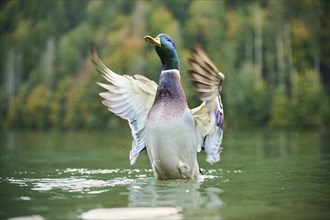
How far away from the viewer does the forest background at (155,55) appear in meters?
39.5

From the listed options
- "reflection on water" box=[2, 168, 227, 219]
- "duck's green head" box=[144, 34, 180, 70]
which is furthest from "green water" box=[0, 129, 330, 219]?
"duck's green head" box=[144, 34, 180, 70]

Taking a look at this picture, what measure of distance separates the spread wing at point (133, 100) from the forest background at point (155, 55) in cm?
2668

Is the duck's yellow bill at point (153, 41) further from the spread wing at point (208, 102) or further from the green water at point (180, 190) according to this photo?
the green water at point (180, 190)

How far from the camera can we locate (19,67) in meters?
49.7

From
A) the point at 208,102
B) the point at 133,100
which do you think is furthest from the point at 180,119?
the point at 133,100

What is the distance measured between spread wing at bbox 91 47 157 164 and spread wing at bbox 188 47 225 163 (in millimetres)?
892

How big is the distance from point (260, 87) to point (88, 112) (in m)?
10.6

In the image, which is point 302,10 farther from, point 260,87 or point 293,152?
point 293,152

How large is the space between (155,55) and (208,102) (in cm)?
3441

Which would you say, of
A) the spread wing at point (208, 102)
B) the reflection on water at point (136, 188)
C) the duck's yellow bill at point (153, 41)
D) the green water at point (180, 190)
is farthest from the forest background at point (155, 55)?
the duck's yellow bill at point (153, 41)

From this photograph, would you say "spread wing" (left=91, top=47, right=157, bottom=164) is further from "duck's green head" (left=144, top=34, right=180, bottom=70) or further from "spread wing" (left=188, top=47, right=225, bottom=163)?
"spread wing" (left=188, top=47, right=225, bottom=163)

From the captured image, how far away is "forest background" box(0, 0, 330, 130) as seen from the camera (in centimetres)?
3950

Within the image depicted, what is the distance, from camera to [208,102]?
747cm

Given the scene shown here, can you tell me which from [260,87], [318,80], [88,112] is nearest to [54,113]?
[88,112]
